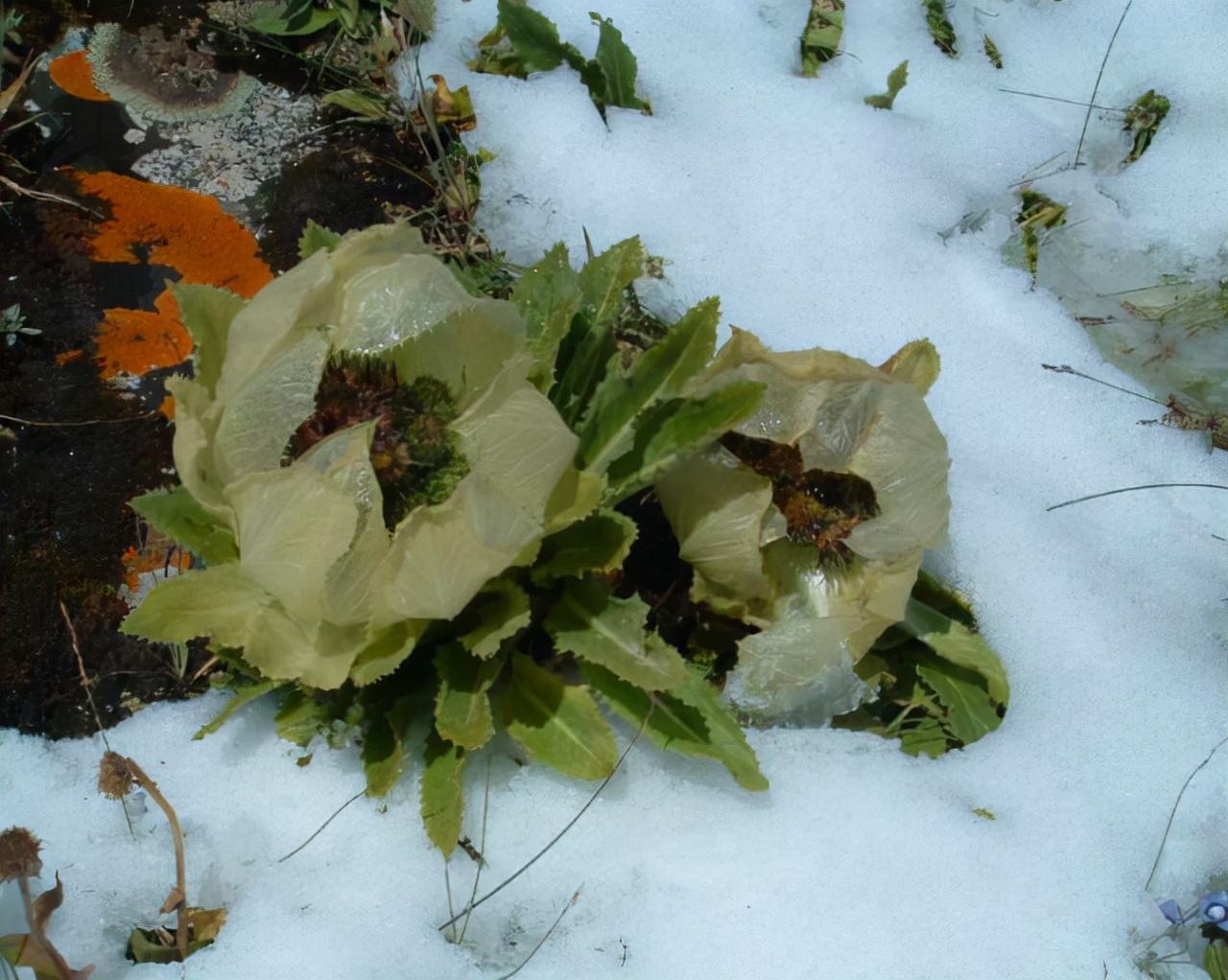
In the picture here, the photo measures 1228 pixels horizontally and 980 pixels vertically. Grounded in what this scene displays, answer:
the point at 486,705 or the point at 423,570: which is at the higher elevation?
the point at 423,570

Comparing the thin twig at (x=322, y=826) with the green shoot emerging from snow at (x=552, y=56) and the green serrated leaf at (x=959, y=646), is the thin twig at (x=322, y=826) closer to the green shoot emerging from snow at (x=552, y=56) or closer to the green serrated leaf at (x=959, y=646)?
the green serrated leaf at (x=959, y=646)

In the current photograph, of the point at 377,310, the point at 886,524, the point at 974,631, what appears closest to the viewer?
the point at 377,310

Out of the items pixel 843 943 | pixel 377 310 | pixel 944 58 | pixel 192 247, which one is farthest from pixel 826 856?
pixel 944 58

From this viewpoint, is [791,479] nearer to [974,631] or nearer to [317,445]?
[974,631]

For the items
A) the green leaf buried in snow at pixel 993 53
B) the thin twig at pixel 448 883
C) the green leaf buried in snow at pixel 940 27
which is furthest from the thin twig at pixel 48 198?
the green leaf buried in snow at pixel 993 53

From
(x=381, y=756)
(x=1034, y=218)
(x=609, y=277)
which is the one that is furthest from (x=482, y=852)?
(x=1034, y=218)

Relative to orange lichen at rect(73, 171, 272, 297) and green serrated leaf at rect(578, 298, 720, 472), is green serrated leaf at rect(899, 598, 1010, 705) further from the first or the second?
orange lichen at rect(73, 171, 272, 297)

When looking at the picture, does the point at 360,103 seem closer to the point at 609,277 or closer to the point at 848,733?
the point at 609,277
